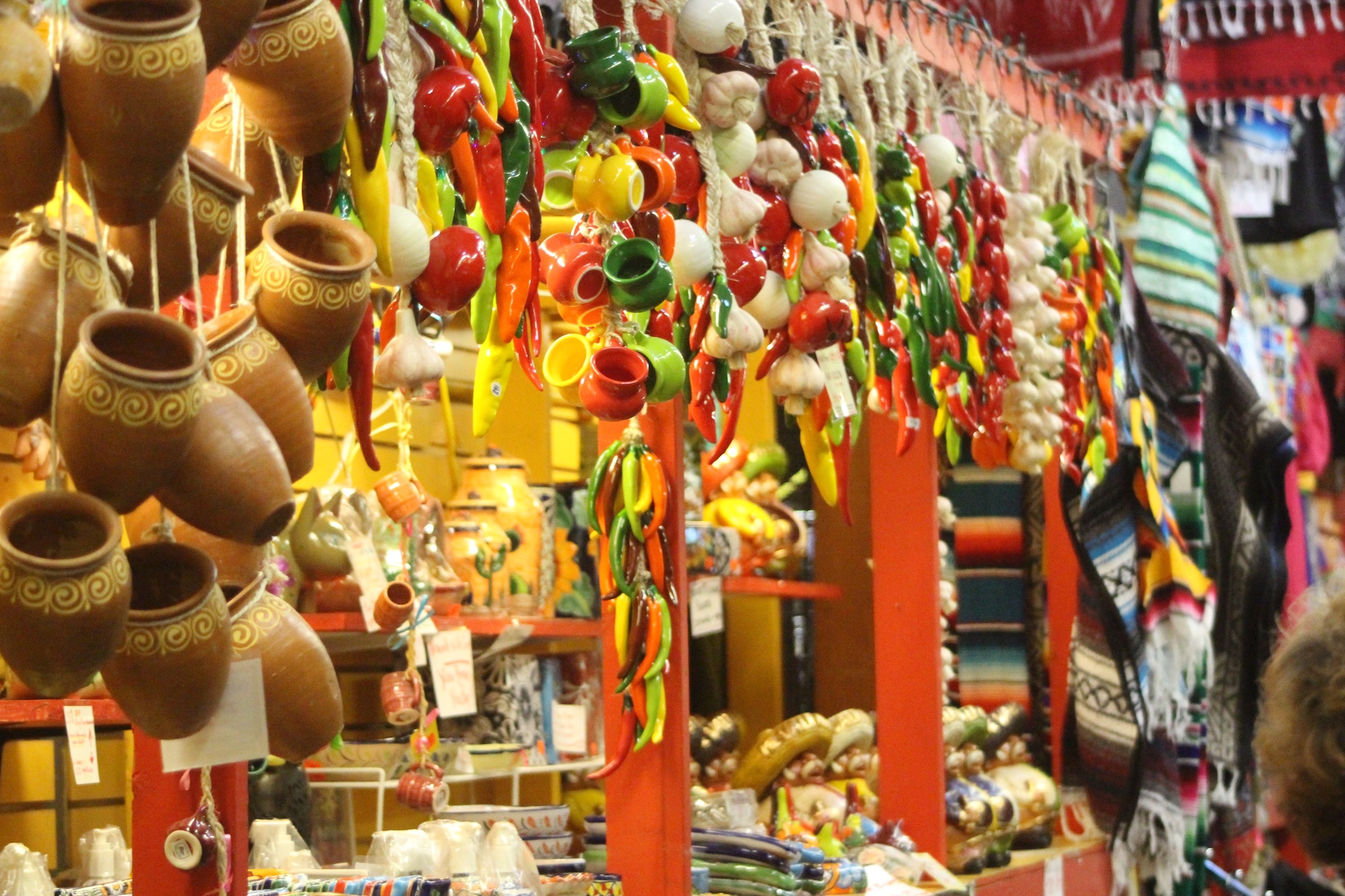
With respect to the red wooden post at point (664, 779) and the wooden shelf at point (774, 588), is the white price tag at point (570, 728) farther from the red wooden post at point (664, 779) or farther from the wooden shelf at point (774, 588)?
the red wooden post at point (664, 779)

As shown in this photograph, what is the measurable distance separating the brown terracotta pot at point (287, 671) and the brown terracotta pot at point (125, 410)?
128mm

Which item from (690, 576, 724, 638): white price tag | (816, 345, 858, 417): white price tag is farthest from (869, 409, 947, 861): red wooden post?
(816, 345, 858, 417): white price tag

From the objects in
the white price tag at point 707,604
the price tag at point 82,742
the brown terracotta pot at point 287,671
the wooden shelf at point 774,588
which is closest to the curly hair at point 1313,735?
the brown terracotta pot at point 287,671

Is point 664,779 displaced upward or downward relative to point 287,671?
downward

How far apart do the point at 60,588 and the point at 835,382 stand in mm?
1236

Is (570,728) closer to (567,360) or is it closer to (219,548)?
(567,360)

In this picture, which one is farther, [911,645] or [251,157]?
[911,645]

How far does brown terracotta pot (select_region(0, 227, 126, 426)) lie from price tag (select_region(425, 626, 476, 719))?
1.35m

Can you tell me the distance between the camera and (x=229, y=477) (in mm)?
835

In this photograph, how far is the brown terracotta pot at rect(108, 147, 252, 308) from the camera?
2.94 feet

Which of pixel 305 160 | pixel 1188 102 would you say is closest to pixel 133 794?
pixel 305 160

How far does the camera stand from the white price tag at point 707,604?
231cm

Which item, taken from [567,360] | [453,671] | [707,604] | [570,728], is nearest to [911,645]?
[707,604]

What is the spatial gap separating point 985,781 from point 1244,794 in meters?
0.95
